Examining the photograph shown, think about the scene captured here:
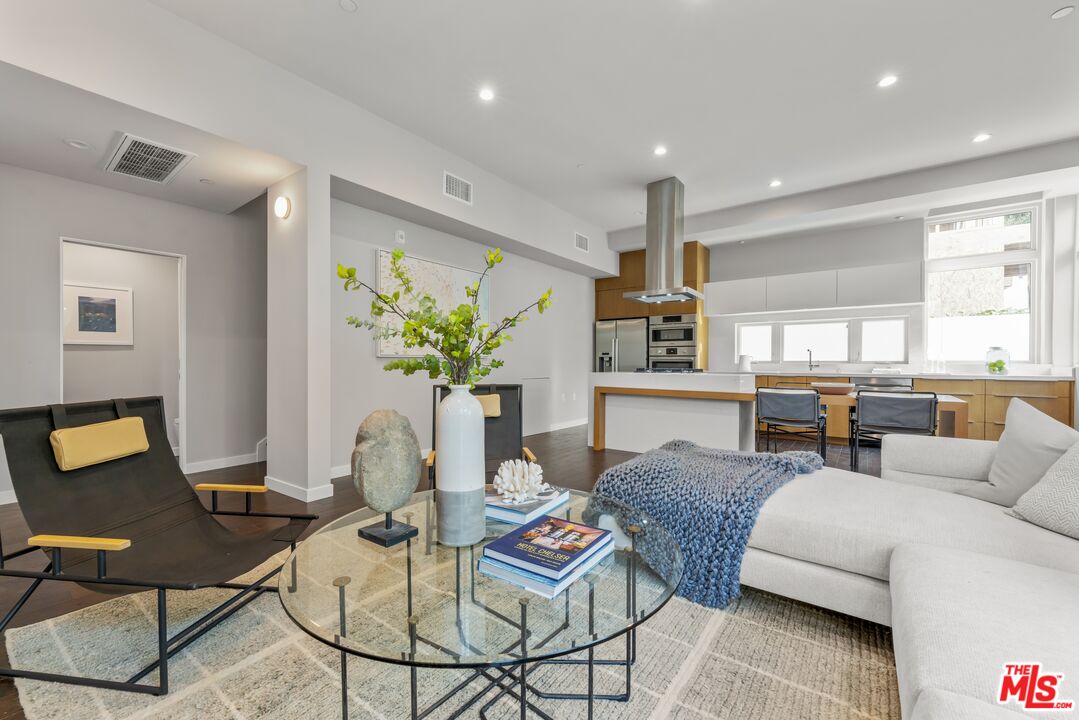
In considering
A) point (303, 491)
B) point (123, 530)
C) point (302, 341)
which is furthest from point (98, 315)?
point (123, 530)

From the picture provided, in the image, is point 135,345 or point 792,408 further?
point 135,345

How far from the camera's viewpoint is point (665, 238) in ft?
16.7

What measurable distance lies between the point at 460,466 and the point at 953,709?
1.23 meters

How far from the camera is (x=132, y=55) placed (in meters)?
2.46

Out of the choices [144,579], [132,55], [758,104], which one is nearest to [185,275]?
[132,55]

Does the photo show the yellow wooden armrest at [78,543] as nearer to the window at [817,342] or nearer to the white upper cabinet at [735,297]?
the white upper cabinet at [735,297]

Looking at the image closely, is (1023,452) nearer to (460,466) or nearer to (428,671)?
(460,466)

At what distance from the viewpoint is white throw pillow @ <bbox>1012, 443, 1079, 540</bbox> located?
147cm

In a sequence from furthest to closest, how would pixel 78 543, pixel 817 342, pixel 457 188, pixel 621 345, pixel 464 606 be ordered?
pixel 621 345 < pixel 817 342 < pixel 457 188 < pixel 78 543 < pixel 464 606

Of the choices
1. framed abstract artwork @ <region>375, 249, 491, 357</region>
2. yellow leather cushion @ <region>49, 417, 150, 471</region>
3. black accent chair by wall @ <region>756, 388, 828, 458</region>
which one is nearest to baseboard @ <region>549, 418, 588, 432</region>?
framed abstract artwork @ <region>375, 249, 491, 357</region>

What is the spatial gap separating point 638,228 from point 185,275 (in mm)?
5520

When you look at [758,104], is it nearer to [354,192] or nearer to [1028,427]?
[1028,427]

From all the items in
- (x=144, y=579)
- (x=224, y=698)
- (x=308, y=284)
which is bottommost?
(x=224, y=698)

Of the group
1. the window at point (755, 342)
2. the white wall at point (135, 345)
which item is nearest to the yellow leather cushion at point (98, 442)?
the white wall at point (135, 345)
